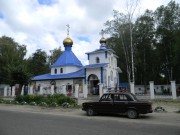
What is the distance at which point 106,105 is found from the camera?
12.1 metres

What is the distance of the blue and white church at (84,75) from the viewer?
31234 mm

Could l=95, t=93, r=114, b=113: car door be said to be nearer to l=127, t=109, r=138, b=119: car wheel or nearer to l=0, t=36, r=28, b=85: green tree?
l=127, t=109, r=138, b=119: car wheel

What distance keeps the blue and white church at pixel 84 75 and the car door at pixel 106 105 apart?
51.2ft

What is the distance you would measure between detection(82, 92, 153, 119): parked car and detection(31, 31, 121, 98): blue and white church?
51.0 ft

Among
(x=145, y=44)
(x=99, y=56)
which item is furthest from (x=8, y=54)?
(x=145, y=44)

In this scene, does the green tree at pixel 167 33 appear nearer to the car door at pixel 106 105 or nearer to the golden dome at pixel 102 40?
the golden dome at pixel 102 40

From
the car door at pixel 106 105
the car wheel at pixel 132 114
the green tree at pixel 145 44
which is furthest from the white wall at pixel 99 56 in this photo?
the car wheel at pixel 132 114

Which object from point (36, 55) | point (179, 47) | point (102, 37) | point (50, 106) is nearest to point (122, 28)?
point (102, 37)

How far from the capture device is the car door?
39.3ft

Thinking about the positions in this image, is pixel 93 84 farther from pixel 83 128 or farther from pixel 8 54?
pixel 83 128

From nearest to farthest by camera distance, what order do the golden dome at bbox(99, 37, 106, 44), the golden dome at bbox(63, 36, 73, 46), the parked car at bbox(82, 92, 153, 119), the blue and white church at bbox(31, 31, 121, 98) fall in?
the parked car at bbox(82, 92, 153, 119), the blue and white church at bbox(31, 31, 121, 98), the golden dome at bbox(99, 37, 106, 44), the golden dome at bbox(63, 36, 73, 46)

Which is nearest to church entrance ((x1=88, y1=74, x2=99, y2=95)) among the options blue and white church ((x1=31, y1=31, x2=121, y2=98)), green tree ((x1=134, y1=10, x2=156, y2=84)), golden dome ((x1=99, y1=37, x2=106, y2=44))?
blue and white church ((x1=31, y1=31, x2=121, y2=98))

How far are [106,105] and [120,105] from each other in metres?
0.93

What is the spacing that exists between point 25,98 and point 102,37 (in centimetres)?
2058
